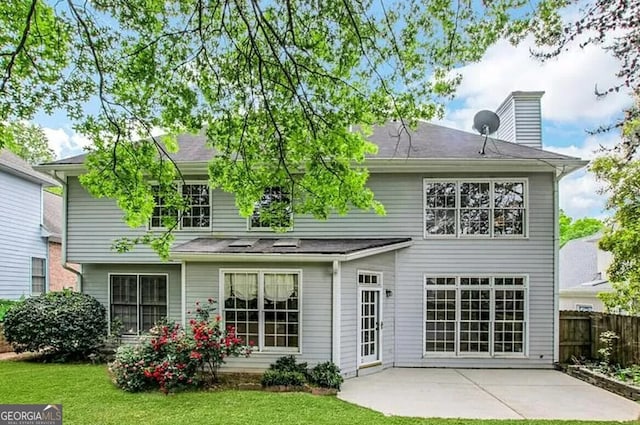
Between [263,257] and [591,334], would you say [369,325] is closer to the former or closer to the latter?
[263,257]

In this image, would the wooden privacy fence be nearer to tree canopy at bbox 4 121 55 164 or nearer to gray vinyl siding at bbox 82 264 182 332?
gray vinyl siding at bbox 82 264 182 332

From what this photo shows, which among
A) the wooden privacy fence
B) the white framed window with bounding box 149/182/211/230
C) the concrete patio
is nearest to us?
the concrete patio

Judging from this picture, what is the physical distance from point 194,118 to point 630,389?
8.41 m

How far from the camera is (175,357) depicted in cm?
815

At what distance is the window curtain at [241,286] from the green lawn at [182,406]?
2192 millimetres

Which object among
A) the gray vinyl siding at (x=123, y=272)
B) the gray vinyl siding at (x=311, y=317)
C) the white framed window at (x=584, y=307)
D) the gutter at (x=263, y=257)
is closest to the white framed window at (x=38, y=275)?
the gray vinyl siding at (x=123, y=272)

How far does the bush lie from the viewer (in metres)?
10.2

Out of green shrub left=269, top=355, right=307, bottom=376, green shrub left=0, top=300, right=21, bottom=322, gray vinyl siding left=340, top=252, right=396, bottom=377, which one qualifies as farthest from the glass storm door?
green shrub left=0, top=300, right=21, bottom=322

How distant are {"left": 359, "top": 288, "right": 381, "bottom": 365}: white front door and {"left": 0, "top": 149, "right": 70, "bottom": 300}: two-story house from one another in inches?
422

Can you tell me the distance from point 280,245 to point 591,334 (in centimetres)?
765

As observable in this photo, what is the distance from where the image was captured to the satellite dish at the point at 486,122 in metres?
11.7

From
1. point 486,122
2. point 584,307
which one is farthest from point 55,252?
point 584,307

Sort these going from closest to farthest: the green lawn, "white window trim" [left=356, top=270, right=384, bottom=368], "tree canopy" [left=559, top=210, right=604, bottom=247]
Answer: the green lawn < "white window trim" [left=356, top=270, right=384, bottom=368] < "tree canopy" [left=559, top=210, right=604, bottom=247]

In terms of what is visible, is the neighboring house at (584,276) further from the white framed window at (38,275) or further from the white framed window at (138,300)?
the white framed window at (38,275)
